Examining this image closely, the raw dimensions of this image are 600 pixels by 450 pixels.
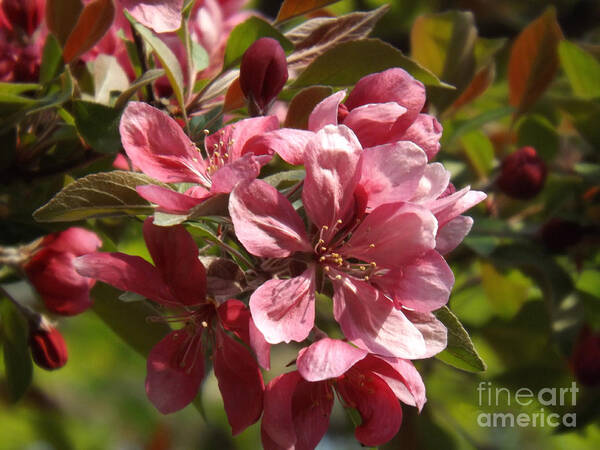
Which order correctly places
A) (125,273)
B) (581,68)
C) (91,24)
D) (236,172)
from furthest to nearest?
(581,68) < (91,24) < (125,273) < (236,172)

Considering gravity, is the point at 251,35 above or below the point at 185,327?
above

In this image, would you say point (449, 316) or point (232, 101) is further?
point (232, 101)

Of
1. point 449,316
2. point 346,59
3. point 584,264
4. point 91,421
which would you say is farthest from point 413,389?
point 91,421

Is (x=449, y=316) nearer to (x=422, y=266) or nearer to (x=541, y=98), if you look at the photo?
(x=422, y=266)

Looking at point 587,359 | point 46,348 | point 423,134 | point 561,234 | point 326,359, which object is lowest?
point 587,359

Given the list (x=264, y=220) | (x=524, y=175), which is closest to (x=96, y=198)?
(x=264, y=220)

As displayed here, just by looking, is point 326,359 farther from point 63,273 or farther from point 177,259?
point 63,273
